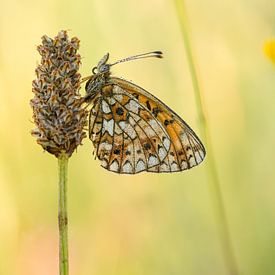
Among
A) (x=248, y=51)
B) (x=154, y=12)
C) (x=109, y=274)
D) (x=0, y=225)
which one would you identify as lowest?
(x=109, y=274)

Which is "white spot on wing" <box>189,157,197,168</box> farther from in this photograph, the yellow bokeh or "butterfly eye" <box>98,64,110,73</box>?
the yellow bokeh

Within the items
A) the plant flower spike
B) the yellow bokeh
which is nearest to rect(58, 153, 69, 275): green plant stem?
the plant flower spike

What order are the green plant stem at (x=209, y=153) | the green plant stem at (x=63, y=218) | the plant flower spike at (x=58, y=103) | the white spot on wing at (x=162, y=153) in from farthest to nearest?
the green plant stem at (x=209, y=153), the white spot on wing at (x=162, y=153), the plant flower spike at (x=58, y=103), the green plant stem at (x=63, y=218)

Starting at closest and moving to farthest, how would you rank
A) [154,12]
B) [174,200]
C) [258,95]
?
[174,200], [258,95], [154,12]

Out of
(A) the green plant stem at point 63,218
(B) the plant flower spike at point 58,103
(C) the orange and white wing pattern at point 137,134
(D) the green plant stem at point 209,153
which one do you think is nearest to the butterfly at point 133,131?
(C) the orange and white wing pattern at point 137,134

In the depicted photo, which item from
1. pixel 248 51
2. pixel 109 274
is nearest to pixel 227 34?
pixel 248 51

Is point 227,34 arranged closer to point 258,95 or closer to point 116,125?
point 258,95

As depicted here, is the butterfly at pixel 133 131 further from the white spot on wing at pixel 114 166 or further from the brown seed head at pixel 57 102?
the brown seed head at pixel 57 102

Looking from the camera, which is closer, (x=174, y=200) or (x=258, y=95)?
(x=174, y=200)
